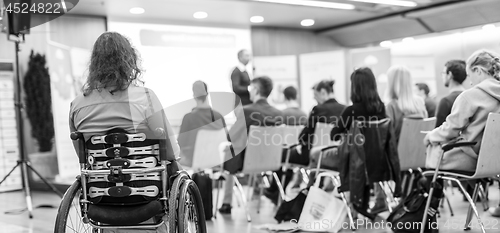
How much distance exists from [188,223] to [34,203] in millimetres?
4845

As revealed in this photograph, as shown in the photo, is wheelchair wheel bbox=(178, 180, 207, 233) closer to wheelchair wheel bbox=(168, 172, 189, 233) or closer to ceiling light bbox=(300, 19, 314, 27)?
wheelchair wheel bbox=(168, 172, 189, 233)

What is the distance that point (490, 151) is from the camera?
3566 millimetres

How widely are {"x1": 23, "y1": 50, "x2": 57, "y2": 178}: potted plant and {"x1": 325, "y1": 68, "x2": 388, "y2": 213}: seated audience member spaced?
5156 mm

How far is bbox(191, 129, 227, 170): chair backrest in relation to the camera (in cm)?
511

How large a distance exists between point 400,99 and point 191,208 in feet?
9.58

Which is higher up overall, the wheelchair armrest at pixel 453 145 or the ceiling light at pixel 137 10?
the ceiling light at pixel 137 10

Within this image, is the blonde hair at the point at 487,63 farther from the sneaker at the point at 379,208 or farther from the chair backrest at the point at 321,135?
the chair backrest at the point at 321,135

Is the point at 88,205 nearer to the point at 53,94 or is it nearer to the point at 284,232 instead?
the point at 284,232

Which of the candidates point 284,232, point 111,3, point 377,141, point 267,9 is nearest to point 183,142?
point 284,232

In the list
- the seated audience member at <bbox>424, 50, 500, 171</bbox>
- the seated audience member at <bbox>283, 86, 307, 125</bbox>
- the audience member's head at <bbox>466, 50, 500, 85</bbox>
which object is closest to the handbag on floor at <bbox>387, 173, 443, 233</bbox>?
the seated audience member at <bbox>424, 50, 500, 171</bbox>

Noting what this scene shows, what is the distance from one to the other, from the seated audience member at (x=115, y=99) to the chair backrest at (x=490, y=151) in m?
1.98

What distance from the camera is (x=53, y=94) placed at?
748 centimetres

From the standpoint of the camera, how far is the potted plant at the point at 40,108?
8.31 m

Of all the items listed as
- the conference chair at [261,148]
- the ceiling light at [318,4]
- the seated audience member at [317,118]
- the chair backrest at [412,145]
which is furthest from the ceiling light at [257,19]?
the chair backrest at [412,145]
